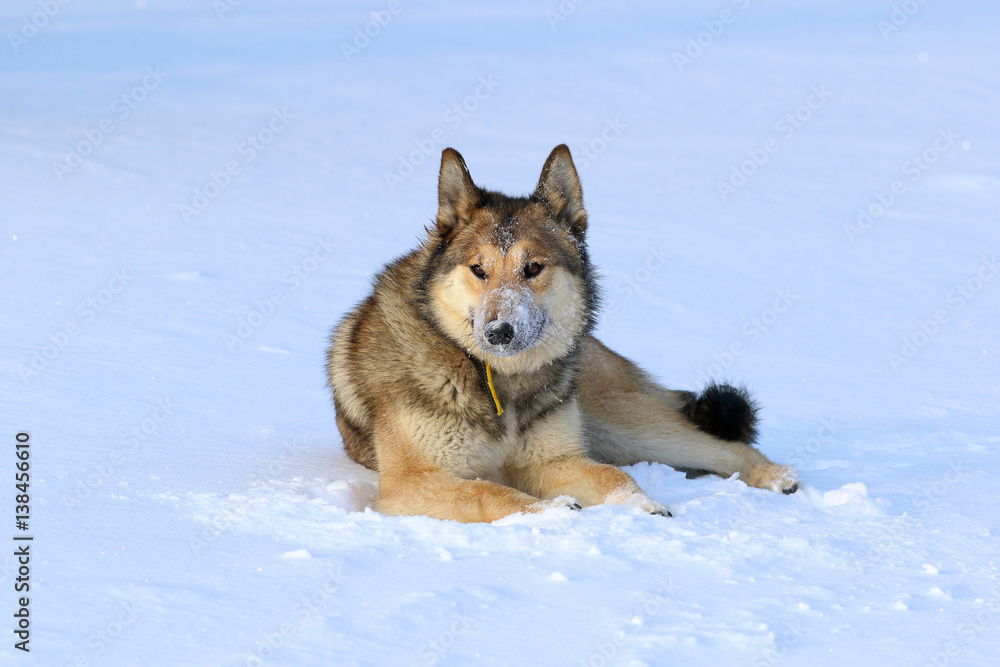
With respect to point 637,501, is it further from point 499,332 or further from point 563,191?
point 563,191

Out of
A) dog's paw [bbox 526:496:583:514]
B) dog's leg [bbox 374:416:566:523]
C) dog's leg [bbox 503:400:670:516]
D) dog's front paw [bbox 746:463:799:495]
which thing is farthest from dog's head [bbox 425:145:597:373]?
dog's front paw [bbox 746:463:799:495]

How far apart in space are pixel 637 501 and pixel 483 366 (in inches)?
39.8

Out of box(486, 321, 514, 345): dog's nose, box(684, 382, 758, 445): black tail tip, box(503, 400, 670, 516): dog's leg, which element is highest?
box(684, 382, 758, 445): black tail tip

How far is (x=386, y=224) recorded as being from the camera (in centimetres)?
1205

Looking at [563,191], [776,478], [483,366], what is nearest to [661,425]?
[776,478]

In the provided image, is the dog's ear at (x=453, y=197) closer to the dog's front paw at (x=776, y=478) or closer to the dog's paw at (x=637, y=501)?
the dog's paw at (x=637, y=501)

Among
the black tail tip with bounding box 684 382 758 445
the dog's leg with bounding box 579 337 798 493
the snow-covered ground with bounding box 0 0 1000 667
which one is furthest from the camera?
the black tail tip with bounding box 684 382 758 445

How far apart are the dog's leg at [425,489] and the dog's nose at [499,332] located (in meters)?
0.67

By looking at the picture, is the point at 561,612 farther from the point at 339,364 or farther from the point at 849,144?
the point at 849,144

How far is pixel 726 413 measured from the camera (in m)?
5.73

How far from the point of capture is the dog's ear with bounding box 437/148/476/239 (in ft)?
16.2

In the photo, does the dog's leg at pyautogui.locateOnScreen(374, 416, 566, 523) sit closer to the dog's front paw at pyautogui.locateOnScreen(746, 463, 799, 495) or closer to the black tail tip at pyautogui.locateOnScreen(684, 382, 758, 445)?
the dog's front paw at pyautogui.locateOnScreen(746, 463, 799, 495)

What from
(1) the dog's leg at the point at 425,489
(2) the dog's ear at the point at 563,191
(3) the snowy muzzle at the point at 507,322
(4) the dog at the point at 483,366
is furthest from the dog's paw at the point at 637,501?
(2) the dog's ear at the point at 563,191

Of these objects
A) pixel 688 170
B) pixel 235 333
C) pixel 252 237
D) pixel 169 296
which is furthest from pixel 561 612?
pixel 688 170
